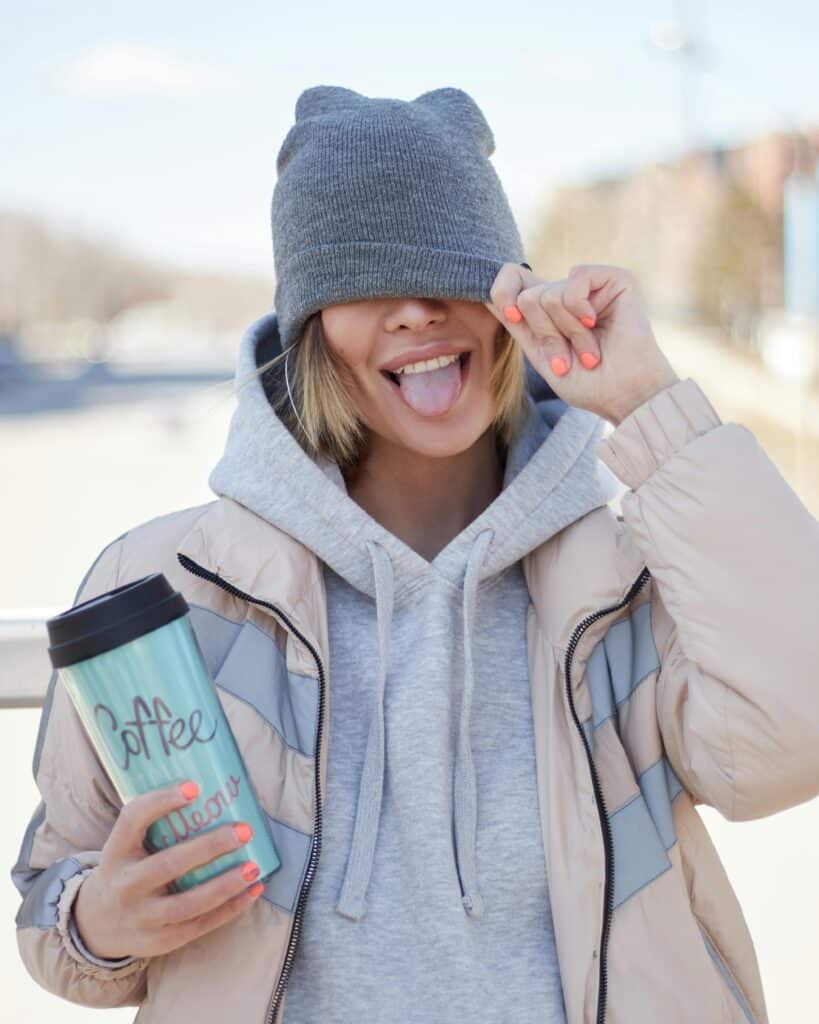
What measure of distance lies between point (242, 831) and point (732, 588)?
52 cm

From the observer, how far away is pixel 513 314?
1.38 m

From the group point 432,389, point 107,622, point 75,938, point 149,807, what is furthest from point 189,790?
point 432,389

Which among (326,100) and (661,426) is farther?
(326,100)

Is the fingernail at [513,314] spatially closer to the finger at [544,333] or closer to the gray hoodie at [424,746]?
the finger at [544,333]

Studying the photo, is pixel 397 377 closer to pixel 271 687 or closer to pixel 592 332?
pixel 592 332

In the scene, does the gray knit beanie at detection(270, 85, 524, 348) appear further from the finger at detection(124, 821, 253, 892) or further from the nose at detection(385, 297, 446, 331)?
the finger at detection(124, 821, 253, 892)

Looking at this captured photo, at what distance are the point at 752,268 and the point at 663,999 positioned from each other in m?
21.9

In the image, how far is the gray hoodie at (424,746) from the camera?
1346mm

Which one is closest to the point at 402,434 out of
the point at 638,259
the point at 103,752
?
the point at 103,752

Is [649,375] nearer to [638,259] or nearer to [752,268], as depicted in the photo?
[752,268]

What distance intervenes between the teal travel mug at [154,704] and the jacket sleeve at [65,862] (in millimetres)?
190

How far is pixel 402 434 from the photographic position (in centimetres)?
151

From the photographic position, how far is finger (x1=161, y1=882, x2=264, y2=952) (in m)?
1.22

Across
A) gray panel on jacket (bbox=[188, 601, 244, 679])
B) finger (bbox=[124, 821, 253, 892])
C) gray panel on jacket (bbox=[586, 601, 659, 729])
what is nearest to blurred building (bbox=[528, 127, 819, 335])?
gray panel on jacket (bbox=[586, 601, 659, 729])
